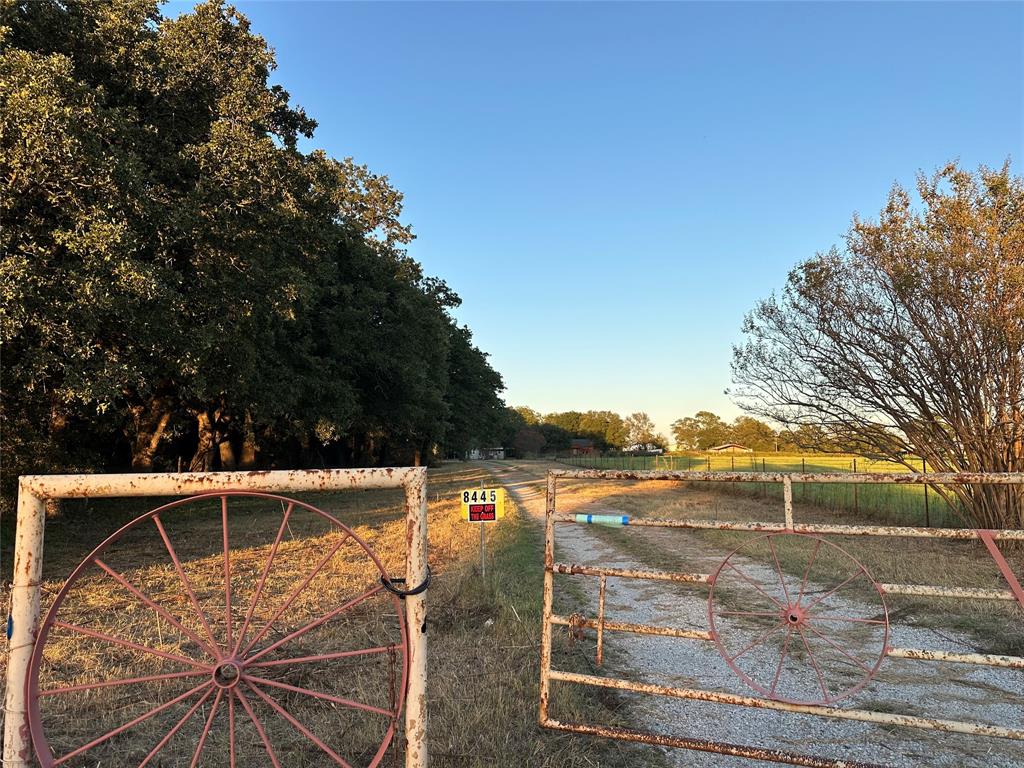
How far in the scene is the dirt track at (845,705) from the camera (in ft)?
10.4

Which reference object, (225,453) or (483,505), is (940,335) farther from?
(225,453)

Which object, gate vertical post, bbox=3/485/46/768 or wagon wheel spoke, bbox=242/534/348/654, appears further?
wagon wheel spoke, bbox=242/534/348/654

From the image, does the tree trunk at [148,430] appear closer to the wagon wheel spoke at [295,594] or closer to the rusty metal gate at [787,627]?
the rusty metal gate at [787,627]

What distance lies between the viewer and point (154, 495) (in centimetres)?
203

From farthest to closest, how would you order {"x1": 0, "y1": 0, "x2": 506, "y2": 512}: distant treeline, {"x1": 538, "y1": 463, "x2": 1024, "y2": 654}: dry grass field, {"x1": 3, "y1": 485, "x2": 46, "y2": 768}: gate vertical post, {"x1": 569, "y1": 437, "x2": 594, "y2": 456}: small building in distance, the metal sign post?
1. {"x1": 569, "y1": 437, "x2": 594, "y2": 456}: small building in distance
2. the metal sign post
3. {"x1": 0, "y1": 0, "x2": 506, "y2": 512}: distant treeline
4. {"x1": 538, "y1": 463, "x2": 1024, "y2": 654}: dry grass field
5. {"x1": 3, "y1": 485, "x2": 46, "y2": 768}: gate vertical post

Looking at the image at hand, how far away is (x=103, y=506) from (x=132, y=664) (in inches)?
513

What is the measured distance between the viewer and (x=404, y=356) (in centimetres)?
1945

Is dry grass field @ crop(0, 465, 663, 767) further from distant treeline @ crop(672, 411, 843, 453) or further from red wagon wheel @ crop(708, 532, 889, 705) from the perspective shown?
distant treeline @ crop(672, 411, 843, 453)

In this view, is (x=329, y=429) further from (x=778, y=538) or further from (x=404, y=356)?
(x=778, y=538)

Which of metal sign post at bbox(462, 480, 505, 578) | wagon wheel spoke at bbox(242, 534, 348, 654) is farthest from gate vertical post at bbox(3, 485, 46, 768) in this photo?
metal sign post at bbox(462, 480, 505, 578)

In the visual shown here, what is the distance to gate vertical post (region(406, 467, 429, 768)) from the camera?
2.04 m

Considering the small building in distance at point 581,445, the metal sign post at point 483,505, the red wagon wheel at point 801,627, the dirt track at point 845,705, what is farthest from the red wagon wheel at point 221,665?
the small building in distance at point 581,445

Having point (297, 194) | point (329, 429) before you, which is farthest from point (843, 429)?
point (329, 429)

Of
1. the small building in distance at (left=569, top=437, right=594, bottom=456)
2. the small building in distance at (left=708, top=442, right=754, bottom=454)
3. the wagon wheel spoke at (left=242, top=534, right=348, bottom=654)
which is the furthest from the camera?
the small building in distance at (left=569, top=437, right=594, bottom=456)
